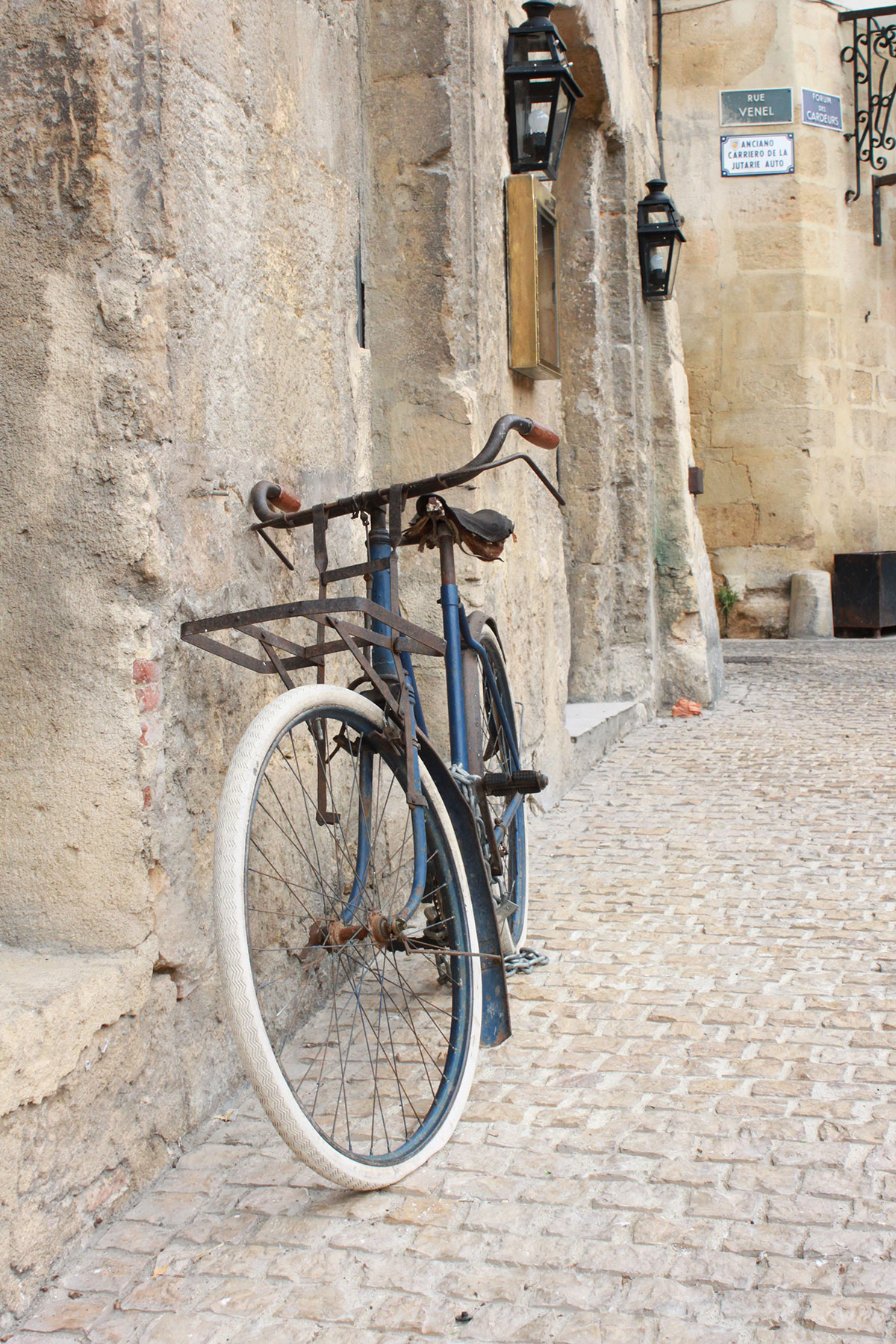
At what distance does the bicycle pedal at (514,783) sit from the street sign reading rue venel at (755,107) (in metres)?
10.5

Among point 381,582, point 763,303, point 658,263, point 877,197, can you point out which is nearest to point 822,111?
point 877,197

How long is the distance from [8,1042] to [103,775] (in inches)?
19.7

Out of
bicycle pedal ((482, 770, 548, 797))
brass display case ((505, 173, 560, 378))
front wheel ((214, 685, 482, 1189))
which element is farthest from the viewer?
brass display case ((505, 173, 560, 378))

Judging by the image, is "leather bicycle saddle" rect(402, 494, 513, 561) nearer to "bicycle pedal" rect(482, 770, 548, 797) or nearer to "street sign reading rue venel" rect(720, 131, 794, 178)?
"bicycle pedal" rect(482, 770, 548, 797)

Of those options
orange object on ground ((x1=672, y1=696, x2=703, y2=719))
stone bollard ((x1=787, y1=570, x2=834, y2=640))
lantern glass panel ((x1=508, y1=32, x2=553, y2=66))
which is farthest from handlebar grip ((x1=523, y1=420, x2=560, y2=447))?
stone bollard ((x1=787, y1=570, x2=834, y2=640))

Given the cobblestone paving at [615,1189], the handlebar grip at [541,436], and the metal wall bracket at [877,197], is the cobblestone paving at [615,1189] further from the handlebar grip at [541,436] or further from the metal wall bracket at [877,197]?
the metal wall bracket at [877,197]

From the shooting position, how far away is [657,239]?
7652 mm

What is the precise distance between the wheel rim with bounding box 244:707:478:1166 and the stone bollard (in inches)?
374

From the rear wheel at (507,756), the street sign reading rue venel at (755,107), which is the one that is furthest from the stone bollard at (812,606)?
the rear wheel at (507,756)

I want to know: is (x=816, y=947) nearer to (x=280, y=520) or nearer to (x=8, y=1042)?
(x=280, y=520)

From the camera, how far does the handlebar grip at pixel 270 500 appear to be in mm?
2648

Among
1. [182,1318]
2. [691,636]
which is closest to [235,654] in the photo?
[182,1318]

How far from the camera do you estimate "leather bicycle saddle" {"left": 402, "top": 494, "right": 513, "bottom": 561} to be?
275cm

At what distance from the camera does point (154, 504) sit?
7.48 feet
